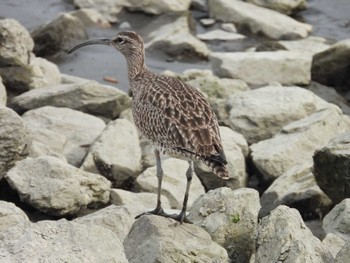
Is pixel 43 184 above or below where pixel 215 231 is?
below

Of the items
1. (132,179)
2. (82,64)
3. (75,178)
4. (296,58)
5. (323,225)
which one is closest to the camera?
(323,225)

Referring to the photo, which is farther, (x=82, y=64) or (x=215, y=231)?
(x=82, y=64)

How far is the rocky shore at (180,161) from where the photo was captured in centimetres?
842

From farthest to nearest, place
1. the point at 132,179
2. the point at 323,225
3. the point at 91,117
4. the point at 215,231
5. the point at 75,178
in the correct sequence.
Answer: the point at 91,117 → the point at 132,179 → the point at 75,178 → the point at 323,225 → the point at 215,231

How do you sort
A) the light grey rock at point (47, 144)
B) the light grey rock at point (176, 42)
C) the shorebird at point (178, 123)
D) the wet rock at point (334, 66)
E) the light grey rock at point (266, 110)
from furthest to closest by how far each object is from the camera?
the light grey rock at point (176, 42) < the wet rock at point (334, 66) < the light grey rock at point (266, 110) < the light grey rock at point (47, 144) < the shorebird at point (178, 123)

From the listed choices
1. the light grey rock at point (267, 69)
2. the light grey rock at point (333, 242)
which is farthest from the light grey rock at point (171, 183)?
the light grey rock at point (267, 69)

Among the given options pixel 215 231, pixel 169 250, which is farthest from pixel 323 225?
pixel 169 250

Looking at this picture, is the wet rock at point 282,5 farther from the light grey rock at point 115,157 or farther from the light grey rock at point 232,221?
the light grey rock at point 232,221

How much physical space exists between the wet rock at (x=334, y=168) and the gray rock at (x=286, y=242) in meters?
2.21

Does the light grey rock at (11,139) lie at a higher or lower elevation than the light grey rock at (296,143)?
higher

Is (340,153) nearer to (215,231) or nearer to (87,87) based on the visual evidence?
(215,231)

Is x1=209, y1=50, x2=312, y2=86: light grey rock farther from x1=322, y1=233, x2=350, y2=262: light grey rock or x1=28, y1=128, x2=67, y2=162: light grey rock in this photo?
x1=322, y1=233, x2=350, y2=262: light grey rock

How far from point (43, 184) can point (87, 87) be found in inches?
159

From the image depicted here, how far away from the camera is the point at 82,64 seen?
1873 centimetres
